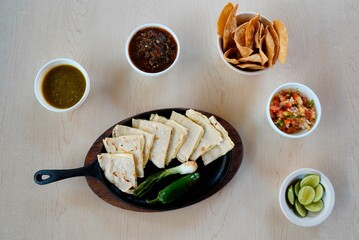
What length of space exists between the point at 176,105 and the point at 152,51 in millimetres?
270

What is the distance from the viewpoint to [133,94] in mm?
1766

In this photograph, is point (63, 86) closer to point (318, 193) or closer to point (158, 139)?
point (158, 139)

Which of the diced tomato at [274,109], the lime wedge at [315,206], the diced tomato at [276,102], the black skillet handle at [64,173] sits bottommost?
the black skillet handle at [64,173]

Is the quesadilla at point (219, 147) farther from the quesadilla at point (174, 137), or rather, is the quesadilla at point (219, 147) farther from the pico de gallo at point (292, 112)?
the pico de gallo at point (292, 112)

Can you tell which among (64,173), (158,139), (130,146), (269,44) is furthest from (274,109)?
(64,173)

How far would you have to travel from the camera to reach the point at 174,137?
1.59 meters

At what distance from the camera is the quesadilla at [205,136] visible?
1.59m

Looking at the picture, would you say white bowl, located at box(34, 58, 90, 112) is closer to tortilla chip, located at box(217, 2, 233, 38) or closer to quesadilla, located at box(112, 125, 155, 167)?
quesadilla, located at box(112, 125, 155, 167)

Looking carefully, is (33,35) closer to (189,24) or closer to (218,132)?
(189,24)

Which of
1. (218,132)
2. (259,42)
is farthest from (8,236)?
(259,42)

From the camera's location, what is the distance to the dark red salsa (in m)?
1.69

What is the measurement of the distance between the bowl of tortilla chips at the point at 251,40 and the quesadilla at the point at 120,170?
24.2 inches

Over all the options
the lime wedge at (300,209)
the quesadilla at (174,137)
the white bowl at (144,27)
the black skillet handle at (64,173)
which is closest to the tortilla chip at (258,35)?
the white bowl at (144,27)

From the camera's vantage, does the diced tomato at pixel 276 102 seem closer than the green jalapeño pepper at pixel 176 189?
No
